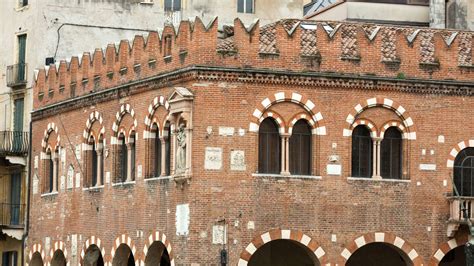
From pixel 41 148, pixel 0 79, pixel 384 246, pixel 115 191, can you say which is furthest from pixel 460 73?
pixel 0 79

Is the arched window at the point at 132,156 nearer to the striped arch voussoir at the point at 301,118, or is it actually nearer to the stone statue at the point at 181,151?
the stone statue at the point at 181,151

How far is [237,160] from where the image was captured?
187 ft

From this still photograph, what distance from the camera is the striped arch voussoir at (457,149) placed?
194ft

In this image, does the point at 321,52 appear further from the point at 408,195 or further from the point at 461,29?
the point at 461,29

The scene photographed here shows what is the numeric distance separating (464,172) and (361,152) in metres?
3.69

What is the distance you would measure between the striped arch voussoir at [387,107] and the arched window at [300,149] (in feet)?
4.21

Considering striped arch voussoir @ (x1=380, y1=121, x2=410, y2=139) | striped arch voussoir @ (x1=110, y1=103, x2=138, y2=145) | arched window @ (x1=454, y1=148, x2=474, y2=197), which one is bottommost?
arched window @ (x1=454, y1=148, x2=474, y2=197)

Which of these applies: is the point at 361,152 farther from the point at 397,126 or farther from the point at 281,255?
the point at 281,255

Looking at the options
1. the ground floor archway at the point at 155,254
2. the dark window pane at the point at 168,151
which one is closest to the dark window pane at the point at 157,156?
the dark window pane at the point at 168,151

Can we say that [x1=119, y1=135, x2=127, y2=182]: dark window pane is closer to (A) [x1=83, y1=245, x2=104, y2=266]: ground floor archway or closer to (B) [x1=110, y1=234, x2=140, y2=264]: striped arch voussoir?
(B) [x1=110, y1=234, x2=140, y2=264]: striped arch voussoir

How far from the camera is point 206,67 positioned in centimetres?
5719

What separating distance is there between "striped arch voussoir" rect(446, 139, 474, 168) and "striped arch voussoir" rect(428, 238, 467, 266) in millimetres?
2519

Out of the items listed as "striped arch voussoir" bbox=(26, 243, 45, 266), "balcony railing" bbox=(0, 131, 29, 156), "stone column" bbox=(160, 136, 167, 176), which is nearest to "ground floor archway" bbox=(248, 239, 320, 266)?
"stone column" bbox=(160, 136, 167, 176)

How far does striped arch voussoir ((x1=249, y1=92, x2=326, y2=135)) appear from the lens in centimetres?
5734
